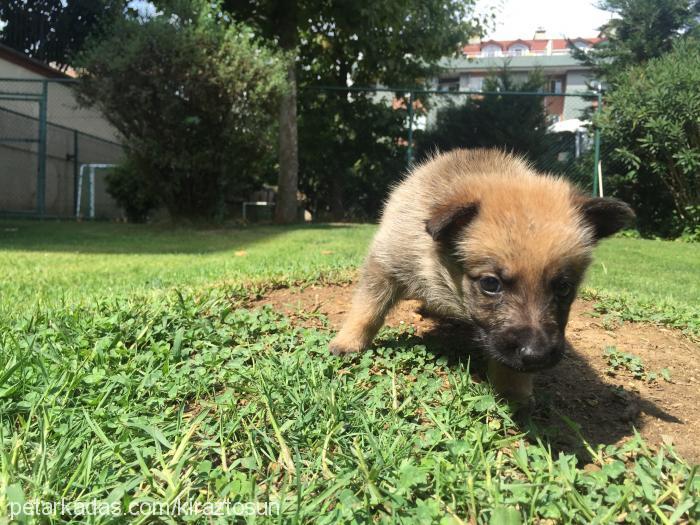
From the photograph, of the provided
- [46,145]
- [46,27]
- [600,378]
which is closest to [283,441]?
[600,378]

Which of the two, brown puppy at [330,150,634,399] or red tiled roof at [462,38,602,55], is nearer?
brown puppy at [330,150,634,399]

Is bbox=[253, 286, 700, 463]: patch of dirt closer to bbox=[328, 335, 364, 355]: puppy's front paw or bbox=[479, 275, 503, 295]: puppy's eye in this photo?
bbox=[328, 335, 364, 355]: puppy's front paw

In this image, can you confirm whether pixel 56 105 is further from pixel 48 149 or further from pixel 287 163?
pixel 287 163

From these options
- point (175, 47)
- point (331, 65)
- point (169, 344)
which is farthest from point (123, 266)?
point (331, 65)

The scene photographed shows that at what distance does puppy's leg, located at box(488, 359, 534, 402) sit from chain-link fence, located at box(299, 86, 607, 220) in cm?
1277

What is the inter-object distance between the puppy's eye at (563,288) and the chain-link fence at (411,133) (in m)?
12.9

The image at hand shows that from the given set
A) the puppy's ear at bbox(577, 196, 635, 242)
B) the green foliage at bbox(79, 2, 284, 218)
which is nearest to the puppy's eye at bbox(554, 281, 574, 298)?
the puppy's ear at bbox(577, 196, 635, 242)

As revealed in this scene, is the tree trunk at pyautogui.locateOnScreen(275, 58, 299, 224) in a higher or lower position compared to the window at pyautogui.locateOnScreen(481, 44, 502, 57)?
lower

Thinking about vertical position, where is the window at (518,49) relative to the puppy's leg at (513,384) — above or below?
above

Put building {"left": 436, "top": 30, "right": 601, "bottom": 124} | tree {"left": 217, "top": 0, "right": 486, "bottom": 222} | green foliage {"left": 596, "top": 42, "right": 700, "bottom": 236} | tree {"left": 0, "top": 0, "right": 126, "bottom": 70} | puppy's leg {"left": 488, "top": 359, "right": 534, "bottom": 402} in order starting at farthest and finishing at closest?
tree {"left": 0, "top": 0, "right": 126, "bottom": 70} → building {"left": 436, "top": 30, "right": 601, "bottom": 124} → tree {"left": 217, "top": 0, "right": 486, "bottom": 222} → green foliage {"left": 596, "top": 42, "right": 700, "bottom": 236} → puppy's leg {"left": 488, "top": 359, "right": 534, "bottom": 402}

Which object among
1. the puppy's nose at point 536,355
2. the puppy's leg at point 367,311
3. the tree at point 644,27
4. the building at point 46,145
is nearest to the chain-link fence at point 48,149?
the building at point 46,145

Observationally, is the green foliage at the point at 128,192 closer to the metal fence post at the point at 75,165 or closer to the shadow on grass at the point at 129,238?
the metal fence post at the point at 75,165

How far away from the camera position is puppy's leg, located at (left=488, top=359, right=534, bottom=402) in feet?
8.25

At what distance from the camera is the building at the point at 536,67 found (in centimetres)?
1738
